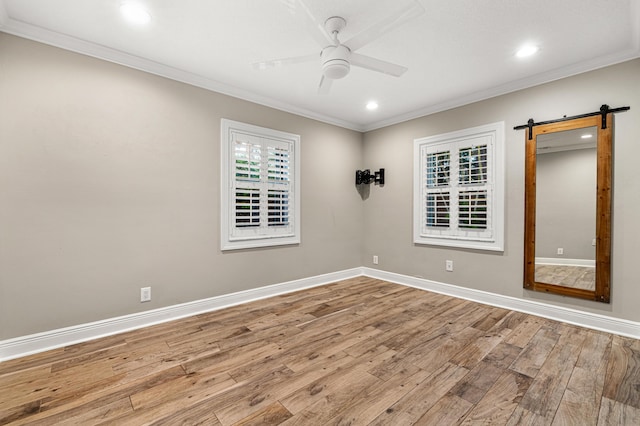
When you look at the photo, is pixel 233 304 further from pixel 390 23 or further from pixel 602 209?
pixel 602 209

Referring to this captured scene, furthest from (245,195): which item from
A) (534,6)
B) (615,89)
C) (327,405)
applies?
(615,89)

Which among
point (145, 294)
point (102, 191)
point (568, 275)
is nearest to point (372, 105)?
point (568, 275)

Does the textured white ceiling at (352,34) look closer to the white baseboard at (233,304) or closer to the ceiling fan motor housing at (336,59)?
the ceiling fan motor housing at (336,59)

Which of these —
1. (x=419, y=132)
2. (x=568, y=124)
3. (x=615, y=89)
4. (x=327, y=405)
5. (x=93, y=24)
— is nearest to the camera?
(x=327, y=405)

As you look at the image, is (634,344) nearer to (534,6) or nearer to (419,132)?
(534,6)

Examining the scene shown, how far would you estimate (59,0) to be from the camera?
2004 mm

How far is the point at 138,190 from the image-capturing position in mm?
2787

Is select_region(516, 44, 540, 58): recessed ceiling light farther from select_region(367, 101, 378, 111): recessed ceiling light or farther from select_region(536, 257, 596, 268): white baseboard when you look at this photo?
select_region(536, 257, 596, 268): white baseboard

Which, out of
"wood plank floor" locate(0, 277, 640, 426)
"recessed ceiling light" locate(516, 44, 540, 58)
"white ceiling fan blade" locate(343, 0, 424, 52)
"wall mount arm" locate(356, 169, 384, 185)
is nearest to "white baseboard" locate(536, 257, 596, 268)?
"wood plank floor" locate(0, 277, 640, 426)

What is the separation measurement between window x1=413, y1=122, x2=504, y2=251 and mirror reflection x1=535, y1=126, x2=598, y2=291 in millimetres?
387

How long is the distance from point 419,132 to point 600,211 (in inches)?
88.6

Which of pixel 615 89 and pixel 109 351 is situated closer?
pixel 109 351

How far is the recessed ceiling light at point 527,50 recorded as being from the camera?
2.56m

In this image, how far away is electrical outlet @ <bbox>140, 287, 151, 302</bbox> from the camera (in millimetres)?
2803
